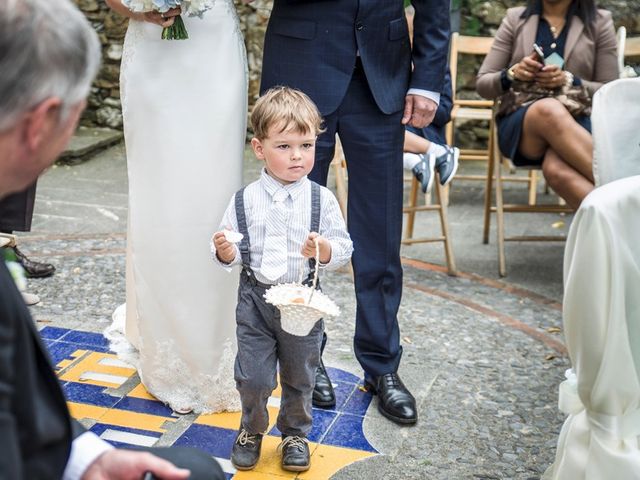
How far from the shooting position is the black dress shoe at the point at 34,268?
5.06 metres

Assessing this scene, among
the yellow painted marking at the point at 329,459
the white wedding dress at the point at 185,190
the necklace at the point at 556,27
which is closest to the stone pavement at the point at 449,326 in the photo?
the yellow painted marking at the point at 329,459

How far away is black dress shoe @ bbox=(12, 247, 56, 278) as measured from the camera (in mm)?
5062

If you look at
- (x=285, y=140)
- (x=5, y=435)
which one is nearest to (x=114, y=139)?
(x=285, y=140)

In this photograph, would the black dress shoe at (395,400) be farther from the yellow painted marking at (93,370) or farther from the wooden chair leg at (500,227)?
the wooden chair leg at (500,227)

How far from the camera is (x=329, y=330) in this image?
4.52m

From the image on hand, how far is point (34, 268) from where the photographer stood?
508 centimetres

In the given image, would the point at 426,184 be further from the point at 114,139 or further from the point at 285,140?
the point at 114,139

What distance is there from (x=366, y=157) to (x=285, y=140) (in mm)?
684

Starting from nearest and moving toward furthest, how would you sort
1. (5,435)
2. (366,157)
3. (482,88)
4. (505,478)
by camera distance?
(5,435) → (505,478) → (366,157) → (482,88)

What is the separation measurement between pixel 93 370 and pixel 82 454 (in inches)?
83.4

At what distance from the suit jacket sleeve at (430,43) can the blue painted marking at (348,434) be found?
1.26 m

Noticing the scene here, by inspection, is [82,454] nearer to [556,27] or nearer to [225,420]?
[225,420]

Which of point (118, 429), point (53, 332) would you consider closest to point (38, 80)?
point (118, 429)

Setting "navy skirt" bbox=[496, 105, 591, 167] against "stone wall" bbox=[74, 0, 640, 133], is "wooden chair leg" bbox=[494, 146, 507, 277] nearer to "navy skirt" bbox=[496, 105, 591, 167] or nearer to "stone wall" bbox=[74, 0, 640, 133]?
"navy skirt" bbox=[496, 105, 591, 167]
